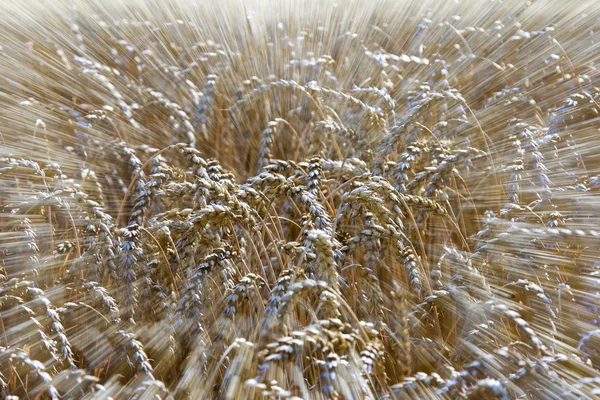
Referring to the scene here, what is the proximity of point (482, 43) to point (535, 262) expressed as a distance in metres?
1.24

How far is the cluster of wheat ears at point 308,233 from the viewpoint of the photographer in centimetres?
97

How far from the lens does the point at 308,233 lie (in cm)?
93

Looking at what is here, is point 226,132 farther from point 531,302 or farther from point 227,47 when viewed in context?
point 531,302

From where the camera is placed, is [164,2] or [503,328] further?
[164,2]

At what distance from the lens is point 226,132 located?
2.00 meters

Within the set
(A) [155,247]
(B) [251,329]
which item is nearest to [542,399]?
(B) [251,329]

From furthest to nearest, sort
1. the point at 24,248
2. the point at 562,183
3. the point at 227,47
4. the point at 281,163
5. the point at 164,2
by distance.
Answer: the point at 164,2
the point at 227,47
the point at 562,183
the point at 24,248
the point at 281,163

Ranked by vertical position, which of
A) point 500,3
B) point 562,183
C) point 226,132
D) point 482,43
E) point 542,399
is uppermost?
point 500,3

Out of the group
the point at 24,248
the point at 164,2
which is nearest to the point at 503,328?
the point at 24,248

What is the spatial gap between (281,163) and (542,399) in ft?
2.03

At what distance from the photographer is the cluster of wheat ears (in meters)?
0.97

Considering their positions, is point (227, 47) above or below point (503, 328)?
above

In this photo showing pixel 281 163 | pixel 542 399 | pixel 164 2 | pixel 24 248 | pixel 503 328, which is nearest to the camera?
pixel 542 399

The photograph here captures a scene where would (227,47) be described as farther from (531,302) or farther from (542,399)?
(542,399)
